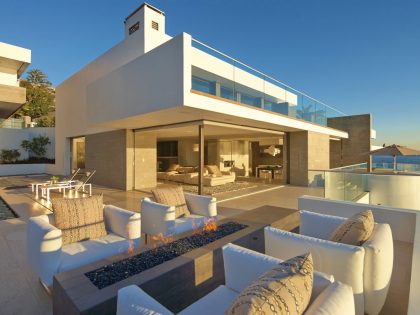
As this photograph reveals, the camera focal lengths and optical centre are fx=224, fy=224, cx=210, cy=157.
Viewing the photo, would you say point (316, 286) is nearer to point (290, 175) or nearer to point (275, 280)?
point (275, 280)

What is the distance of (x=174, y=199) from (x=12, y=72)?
1296 cm

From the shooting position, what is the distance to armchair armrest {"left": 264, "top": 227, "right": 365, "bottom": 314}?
5.86 feet

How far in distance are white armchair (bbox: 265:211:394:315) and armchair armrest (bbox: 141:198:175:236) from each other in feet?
5.51

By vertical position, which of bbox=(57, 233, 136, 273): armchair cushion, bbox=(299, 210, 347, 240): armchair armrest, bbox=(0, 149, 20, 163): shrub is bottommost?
bbox=(57, 233, 136, 273): armchair cushion

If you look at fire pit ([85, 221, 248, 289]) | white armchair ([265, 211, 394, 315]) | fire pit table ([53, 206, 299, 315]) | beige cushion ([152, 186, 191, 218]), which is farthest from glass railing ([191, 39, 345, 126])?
white armchair ([265, 211, 394, 315])

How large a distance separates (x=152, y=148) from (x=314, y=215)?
862 centimetres

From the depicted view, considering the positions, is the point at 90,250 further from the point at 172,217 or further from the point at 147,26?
the point at 147,26

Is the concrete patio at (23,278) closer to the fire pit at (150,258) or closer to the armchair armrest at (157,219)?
the fire pit at (150,258)

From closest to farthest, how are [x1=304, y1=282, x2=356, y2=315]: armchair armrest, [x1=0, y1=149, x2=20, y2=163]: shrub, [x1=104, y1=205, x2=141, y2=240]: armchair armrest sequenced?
[x1=304, y1=282, x2=356, y2=315]: armchair armrest, [x1=104, y1=205, x2=141, y2=240]: armchair armrest, [x1=0, y1=149, x2=20, y2=163]: shrub

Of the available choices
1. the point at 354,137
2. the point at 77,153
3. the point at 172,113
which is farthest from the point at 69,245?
the point at 354,137

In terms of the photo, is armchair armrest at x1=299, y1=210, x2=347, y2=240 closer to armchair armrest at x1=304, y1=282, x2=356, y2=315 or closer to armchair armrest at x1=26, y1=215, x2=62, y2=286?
armchair armrest at x1=304, y1=282, x2=356, y2=315

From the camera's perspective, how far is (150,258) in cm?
217

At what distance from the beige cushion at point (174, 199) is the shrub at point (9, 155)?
17672 mm

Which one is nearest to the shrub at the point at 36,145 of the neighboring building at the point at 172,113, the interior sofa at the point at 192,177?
the neighboring building at the point at 172,113
